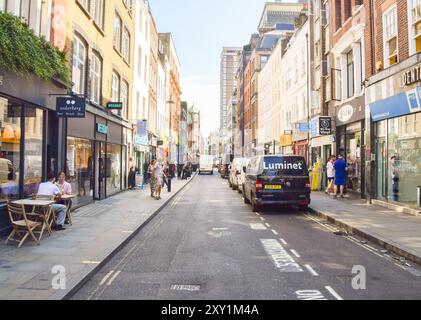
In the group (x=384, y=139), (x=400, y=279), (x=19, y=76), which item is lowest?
(x=400, y=279)

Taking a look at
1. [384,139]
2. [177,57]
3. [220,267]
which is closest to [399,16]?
[384,139]

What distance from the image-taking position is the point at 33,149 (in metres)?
10.5

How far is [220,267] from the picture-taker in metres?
6.54

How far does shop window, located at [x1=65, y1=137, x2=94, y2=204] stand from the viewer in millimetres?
13289

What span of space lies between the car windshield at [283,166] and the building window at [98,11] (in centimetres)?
961

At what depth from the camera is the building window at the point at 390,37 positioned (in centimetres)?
1429

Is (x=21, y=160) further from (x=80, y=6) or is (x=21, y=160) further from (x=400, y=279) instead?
(x=400, y=279)

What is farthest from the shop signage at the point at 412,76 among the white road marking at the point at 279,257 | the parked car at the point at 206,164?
the parked car at the point at 206,164

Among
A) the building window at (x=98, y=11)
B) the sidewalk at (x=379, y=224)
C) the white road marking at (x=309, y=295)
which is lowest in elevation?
the white road marking at (x=309, y=295)

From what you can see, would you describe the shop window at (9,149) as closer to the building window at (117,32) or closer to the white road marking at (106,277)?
the white road marking at (106,277)

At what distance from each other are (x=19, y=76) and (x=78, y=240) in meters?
4.07

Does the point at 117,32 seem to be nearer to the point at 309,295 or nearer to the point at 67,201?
the point at 67,201

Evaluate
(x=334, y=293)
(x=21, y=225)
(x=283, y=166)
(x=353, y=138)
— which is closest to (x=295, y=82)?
(x=353, y=138)
